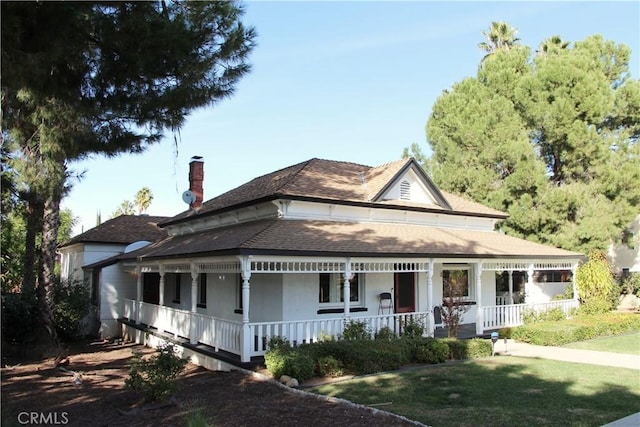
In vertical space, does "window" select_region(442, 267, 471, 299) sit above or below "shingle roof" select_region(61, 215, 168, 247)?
below

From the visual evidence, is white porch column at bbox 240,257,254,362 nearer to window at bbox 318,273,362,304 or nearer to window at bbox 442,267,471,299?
window at bbox 318,273,362,304

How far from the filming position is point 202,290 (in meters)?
20.5

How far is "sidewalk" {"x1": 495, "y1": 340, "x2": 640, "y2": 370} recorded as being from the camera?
12.9 meters

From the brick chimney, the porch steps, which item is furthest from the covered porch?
the brick chimney

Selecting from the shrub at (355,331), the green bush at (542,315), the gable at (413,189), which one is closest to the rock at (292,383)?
the shrub at (355,331)

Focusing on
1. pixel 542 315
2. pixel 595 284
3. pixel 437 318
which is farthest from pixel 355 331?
pixel 595 284

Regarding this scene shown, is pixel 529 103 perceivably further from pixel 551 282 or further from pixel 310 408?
pixel 310 408

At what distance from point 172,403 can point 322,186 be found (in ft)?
32.7

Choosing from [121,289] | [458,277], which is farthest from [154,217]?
[458,277]

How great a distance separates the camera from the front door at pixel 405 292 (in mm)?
18047

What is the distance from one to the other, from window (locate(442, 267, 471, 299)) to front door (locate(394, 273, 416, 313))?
1285mm

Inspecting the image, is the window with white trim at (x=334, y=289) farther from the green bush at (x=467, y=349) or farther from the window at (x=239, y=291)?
the green bush at (x=467, y=349)

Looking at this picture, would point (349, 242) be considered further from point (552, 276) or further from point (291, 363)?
point (552, 276)

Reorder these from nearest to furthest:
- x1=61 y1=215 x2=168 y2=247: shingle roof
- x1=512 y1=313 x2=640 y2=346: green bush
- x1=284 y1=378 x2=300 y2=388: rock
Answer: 1. x1=284 y1=378 x2=300 y2=388: rock
2. x1=512 y1=313 x2=640 y2=346: green bush
3. x1=61 y1=215 x2=168 y2=247: shingle roof
